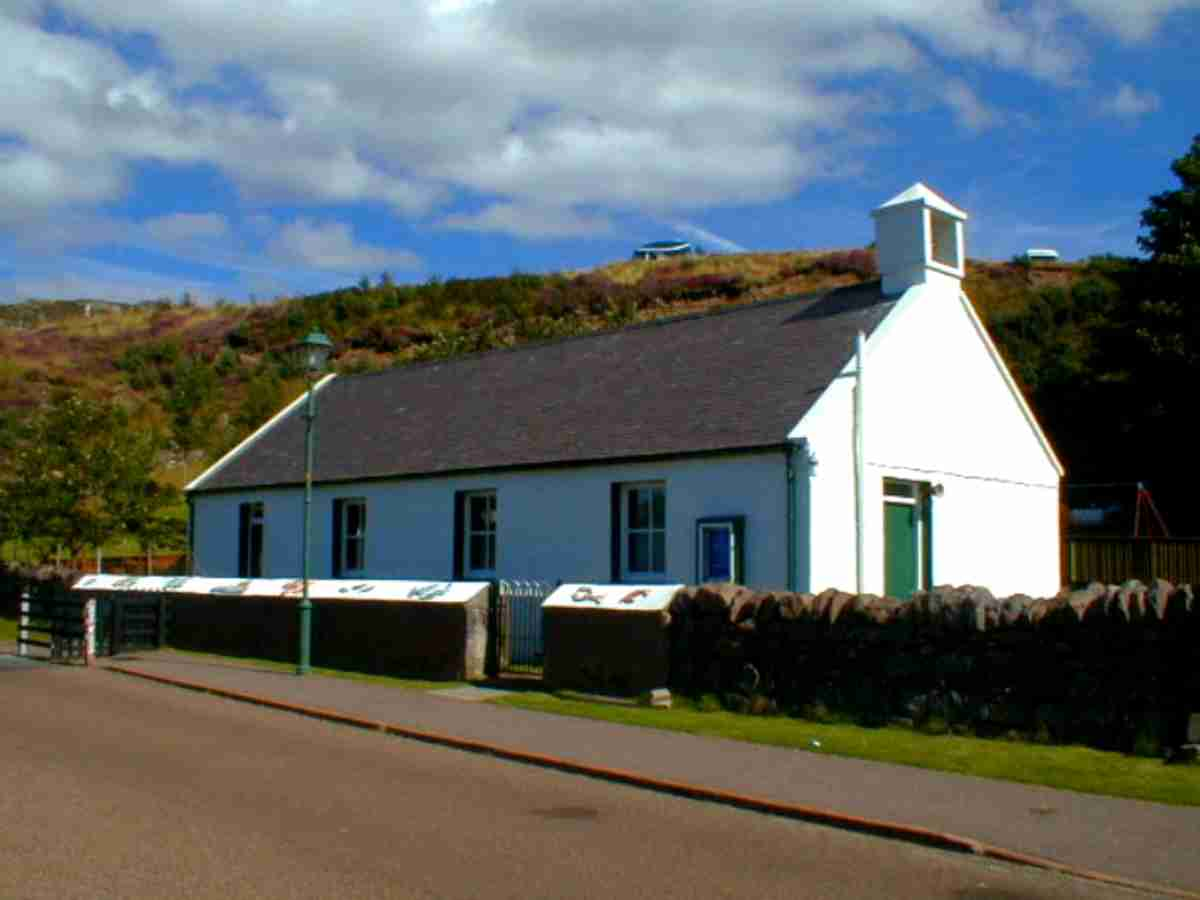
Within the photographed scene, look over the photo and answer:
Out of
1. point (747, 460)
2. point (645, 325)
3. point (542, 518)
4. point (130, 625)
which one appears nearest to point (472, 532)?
point (542, 518)

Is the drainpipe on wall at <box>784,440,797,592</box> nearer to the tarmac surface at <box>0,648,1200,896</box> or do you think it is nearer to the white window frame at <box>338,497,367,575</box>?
the tarmac surface at <box>0,648,1200,896</box>

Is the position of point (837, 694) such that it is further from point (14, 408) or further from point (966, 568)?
point (14, 408)

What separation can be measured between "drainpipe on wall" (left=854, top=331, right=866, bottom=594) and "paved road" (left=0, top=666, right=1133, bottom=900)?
786 cm

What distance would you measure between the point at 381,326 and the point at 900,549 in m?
72.9

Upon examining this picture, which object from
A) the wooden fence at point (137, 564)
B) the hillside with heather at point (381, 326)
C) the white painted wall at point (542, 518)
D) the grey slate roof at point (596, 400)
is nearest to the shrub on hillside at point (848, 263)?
the hillside with heather at point (381, 326)

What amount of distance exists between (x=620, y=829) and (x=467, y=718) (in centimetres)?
563

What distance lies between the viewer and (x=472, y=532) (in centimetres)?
2375

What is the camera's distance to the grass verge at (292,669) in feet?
58.7

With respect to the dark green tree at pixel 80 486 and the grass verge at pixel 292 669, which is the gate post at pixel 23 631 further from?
the dark green tree at pixel 80 486

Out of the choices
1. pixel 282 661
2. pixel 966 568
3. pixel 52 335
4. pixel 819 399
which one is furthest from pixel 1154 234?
pixel 52 335

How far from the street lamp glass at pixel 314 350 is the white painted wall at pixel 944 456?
6830 mm

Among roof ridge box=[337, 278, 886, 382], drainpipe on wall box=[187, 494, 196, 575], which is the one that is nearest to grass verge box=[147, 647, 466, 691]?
drainpipe on wall box=[187, 494, 196, 575]

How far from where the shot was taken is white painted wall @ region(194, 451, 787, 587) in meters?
18.6

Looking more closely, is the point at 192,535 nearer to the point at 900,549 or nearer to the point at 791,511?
the point at 791,511
